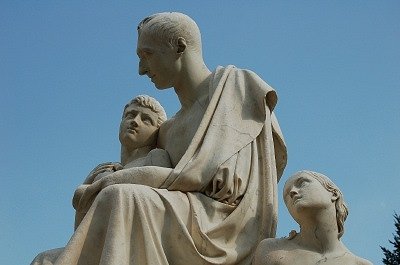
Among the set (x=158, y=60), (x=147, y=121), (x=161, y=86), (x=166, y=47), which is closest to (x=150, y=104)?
(x=147, y=121)

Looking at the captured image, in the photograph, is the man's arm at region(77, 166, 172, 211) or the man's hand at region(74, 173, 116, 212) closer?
the man's arm at region(77, 166, 172, 211)

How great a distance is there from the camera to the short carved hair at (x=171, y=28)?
6.77 metres

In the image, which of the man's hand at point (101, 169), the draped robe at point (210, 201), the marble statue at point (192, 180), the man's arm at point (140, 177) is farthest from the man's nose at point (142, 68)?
the man's arm at point (140, 177)

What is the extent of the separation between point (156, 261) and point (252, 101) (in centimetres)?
187

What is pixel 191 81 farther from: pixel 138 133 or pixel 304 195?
pixel 304 195

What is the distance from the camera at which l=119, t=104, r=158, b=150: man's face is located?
701 cm

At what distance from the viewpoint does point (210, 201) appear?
6016 mm

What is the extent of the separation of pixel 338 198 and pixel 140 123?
2.03 m

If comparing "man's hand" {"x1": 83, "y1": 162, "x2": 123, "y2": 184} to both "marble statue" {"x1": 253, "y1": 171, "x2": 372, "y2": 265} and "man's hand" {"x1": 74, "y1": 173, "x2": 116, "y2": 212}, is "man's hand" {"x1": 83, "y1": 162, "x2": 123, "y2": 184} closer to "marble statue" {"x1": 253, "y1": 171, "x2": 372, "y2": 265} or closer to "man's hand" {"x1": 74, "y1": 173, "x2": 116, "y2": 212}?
"man's hand" {"x1": 74, "y1": 173, "x2": 116, "y2": 212}

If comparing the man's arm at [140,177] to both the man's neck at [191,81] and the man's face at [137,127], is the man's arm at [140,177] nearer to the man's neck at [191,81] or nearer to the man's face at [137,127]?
the man's face at [137,127]

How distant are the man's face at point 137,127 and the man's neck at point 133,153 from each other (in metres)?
0.03

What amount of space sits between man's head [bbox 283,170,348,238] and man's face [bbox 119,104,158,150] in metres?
1.60

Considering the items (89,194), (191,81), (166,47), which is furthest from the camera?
(191,81)

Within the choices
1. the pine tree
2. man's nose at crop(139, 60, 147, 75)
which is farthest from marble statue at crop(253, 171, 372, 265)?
the pine tree
